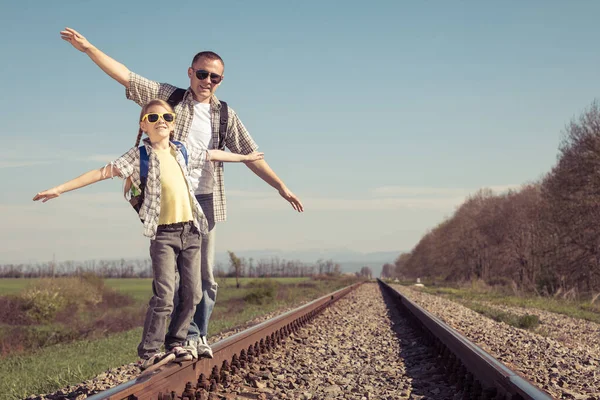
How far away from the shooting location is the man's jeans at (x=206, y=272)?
4090mm

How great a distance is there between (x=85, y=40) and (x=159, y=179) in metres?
0.97

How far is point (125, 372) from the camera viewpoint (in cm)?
507

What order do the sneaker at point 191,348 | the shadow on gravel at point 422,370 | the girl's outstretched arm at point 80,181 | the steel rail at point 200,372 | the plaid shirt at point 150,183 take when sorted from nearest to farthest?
the steel rail at point 200,372 < the girl's outstretched arm at point 80,181 < the plaid shirt at point 150,183 < the sneaker at point 191,348 < the shadow on gravel at point 422,370

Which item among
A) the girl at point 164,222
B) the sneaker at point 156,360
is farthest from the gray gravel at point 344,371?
the girl at point 164,222

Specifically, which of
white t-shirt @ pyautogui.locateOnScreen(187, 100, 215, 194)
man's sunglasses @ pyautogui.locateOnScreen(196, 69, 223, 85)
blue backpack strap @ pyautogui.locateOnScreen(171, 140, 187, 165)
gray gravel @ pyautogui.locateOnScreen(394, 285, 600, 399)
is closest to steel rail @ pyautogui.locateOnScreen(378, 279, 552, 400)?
gray gravel @ pyautogui.locateOnScreen(394, 285, 600, 399)

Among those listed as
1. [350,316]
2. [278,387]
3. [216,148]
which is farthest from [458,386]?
[350,316]

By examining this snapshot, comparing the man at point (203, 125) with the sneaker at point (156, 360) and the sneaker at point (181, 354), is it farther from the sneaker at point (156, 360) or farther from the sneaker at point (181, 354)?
the sneaker at point (156, 360)

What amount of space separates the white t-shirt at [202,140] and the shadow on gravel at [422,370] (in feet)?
6.71

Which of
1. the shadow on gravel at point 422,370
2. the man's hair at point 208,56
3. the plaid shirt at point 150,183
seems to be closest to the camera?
the plaid shirt at point 150,183

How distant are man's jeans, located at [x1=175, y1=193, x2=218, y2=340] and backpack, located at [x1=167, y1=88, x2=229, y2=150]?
0.47 m

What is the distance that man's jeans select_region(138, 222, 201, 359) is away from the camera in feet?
11.6

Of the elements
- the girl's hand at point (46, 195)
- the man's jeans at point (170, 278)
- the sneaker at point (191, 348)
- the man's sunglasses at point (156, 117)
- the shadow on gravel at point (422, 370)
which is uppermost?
the man's sunglasses at point (156, 117)

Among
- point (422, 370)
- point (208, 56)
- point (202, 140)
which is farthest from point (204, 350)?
point (422, 370)

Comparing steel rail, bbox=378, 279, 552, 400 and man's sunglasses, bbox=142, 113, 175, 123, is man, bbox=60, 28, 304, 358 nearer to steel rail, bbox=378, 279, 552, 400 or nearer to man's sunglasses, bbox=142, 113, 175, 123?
man's sunglasses, bbox=142, 113, 175, 123
